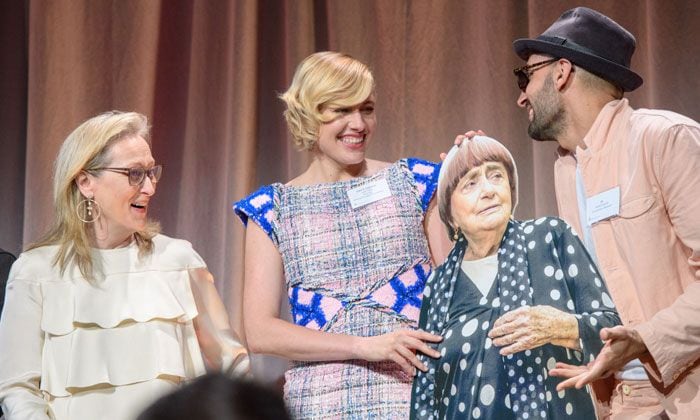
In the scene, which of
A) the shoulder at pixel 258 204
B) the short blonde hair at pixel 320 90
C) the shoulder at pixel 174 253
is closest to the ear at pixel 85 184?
the shoulder at pixel 174 253

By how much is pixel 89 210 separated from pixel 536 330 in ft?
5.35

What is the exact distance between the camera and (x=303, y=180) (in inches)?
121

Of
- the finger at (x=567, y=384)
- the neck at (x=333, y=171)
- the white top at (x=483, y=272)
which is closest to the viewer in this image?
the finger at (x=567, y=384)

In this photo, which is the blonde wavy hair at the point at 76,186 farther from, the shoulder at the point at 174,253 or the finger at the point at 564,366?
the finger at the point at 564,366

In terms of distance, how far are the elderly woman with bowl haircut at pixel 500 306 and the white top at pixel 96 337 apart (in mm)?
945

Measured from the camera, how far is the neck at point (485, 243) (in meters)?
2.35

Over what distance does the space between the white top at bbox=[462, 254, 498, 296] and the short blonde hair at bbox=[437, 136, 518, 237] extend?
5.5 inches

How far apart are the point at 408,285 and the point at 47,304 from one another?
1148 millimetres

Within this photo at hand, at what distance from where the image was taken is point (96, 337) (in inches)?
117

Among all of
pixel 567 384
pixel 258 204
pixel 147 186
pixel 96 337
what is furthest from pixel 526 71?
pixel 96 337

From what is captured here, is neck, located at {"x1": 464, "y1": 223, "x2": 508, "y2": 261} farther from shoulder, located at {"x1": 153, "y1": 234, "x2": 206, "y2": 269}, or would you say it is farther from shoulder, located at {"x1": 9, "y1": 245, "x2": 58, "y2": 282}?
shoulder, located at {"x1": 9, "y1": 245, "x2": 58, "y2": 282}

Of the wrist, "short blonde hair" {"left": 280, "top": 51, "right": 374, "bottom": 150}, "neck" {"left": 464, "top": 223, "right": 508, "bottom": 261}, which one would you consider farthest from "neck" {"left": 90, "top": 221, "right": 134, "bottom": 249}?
"neck" {"left": 464, "top": 223, "right": 508, "bottom": 261}

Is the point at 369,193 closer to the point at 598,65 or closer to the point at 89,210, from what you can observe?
the point at 598,65

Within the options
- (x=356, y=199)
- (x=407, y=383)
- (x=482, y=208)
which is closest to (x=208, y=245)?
(x=356, y=199)
